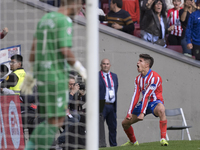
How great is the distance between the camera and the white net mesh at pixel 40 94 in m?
4.24

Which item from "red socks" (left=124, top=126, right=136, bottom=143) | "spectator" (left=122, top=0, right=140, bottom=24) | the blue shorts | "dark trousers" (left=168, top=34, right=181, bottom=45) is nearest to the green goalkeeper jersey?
the blue shorts

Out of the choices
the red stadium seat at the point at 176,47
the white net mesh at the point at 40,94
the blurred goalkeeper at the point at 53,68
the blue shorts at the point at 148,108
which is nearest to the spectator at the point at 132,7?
the red stadium seat at the point at 176,47

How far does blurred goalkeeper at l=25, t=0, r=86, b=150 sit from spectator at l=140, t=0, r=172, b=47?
17.7 feet

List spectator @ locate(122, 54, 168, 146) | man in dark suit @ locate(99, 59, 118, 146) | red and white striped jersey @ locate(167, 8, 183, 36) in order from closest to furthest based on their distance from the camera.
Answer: spectator @ locate(122, 54, 168, 146)
man in dark suit @ locate(99, 59, 118, 146)
red and white striped jersey @ locate(167, 8, 183, 36)

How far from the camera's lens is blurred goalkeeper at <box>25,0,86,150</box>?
165 inches

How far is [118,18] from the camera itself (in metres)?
9.73

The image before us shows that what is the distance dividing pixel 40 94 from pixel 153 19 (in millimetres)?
5808

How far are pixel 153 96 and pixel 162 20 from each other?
115 inches

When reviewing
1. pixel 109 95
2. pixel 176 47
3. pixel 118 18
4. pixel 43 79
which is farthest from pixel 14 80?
pixel 176 47

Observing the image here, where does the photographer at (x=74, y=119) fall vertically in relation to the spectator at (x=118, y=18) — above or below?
below

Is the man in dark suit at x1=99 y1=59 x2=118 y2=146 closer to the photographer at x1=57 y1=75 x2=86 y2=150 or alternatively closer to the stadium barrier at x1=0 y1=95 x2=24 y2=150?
the photographer at x1=57 y1=75 x2=86 y2=150

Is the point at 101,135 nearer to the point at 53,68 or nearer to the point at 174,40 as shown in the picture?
the point at 174,40

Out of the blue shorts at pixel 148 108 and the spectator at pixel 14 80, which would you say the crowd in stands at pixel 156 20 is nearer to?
the blue shorts at pixel 148 108

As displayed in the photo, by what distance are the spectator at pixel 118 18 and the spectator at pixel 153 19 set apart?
32 centimetres
